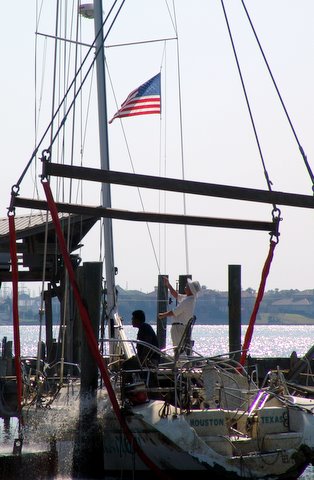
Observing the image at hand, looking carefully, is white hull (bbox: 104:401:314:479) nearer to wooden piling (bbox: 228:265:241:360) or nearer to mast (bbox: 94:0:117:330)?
mast (bbox: 94:0:117:330)

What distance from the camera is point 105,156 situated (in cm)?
2433

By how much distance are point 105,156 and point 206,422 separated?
9.07 m

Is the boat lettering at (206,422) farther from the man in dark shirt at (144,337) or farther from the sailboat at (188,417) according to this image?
the man in dark shirt at (144,337)

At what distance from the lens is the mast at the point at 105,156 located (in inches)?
910

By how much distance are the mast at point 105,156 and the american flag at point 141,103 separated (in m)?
3.04

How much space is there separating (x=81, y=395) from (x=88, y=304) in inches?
58.8

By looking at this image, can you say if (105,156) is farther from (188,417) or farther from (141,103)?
(188,417)

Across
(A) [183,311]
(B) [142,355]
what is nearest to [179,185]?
(B) [142,355]

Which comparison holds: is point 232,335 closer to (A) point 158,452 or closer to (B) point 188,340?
(B) point 188,340

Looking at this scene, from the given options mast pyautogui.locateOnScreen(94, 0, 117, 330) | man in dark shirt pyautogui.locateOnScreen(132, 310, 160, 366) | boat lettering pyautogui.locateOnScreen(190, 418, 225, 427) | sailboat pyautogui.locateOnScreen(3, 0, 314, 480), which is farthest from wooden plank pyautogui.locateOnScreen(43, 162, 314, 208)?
mast pyautogui.locateOnScreen(94, 0, 117, 330)

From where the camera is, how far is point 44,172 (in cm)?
1689

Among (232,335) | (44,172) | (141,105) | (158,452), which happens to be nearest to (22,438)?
(158,452)

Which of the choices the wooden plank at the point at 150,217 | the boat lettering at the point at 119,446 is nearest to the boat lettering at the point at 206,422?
the boat lettering at the point at 119,446

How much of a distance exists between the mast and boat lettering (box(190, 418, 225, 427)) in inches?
244
